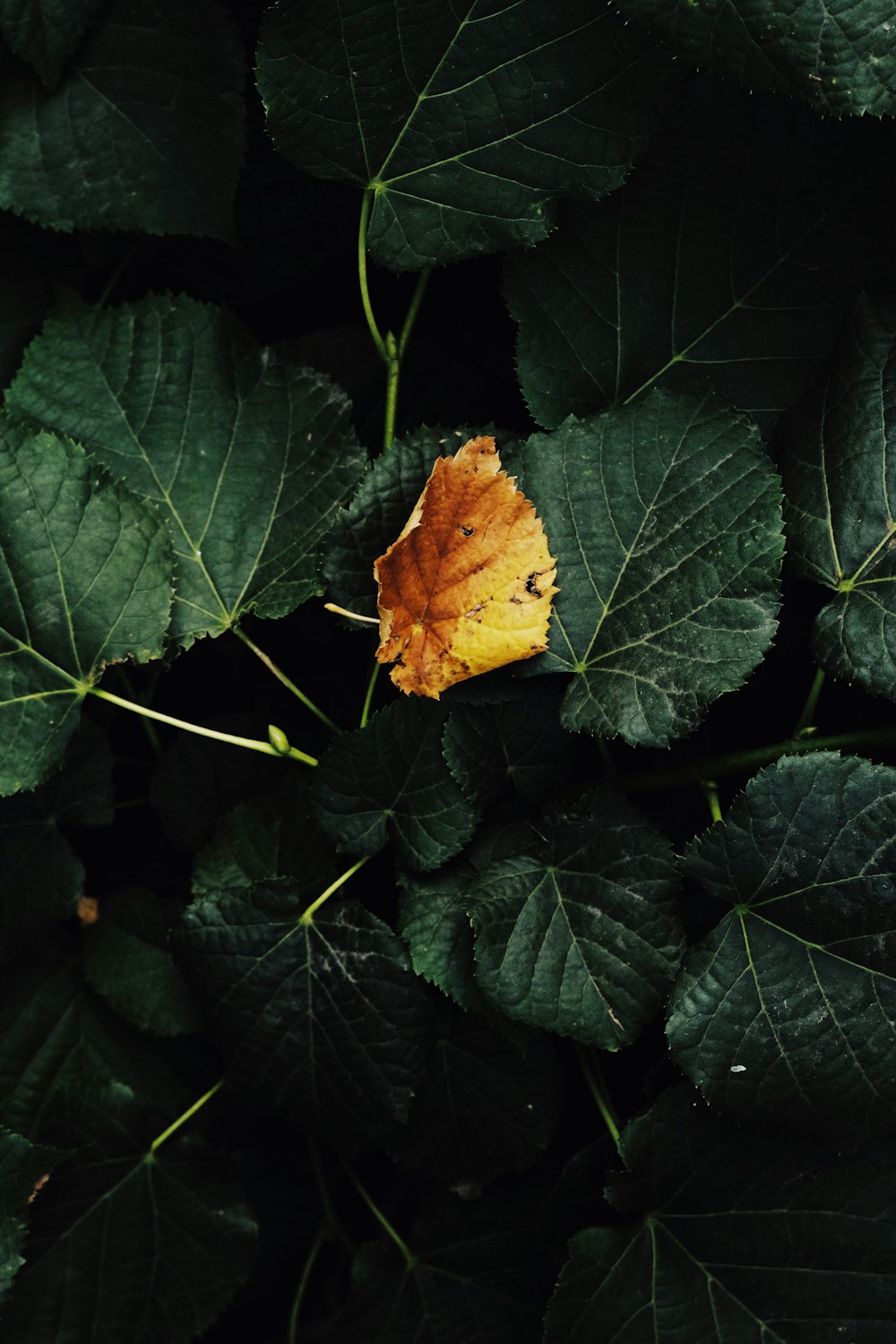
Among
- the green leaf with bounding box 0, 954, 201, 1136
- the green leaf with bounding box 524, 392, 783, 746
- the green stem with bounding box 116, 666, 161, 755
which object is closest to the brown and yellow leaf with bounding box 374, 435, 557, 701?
the green leaf with bounding box 524, 392, 783, 746

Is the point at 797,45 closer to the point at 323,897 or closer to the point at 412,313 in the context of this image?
the point at 412,313

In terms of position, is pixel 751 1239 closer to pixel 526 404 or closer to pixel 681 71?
pixel 526 404

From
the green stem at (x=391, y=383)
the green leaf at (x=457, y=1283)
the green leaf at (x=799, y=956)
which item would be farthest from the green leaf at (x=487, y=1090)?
the green stem at (x=391, y=383)

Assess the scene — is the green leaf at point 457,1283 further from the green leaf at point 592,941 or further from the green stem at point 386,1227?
the green leaf at point 592,941

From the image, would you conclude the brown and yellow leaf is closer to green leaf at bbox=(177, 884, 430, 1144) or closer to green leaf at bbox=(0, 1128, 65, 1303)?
green leaf at bbox=(177, 884, 430, 1144)

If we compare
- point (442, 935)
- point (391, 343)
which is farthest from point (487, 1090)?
point (391, 343)

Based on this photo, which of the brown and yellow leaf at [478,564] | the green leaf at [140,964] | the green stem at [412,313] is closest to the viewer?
the brown and yellow leaf at [478,564]
